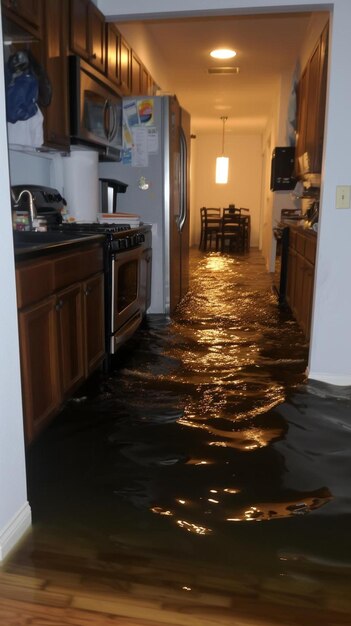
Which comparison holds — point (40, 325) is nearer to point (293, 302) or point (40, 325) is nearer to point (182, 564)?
point (182, 564)

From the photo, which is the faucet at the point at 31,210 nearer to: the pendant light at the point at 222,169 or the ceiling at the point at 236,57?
the ceiling at the point at 236,57

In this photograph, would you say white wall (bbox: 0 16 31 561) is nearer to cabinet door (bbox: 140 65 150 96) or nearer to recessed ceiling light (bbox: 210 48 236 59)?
cabinet door (bbox: 140 65 150 96)

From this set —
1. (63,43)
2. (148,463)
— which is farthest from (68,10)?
(148,463)

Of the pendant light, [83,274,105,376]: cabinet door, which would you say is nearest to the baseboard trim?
[83,274,105,376]: cabinet door

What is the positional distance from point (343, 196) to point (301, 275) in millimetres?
1298

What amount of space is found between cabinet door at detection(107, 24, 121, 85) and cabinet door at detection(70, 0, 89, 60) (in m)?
0.50

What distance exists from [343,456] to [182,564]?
90 centimetres

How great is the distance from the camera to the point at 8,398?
4.82 ft

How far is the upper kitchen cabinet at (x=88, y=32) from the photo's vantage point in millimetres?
2980

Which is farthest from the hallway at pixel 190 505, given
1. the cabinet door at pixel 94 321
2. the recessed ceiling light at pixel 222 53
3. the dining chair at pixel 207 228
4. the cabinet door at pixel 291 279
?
the dining chair at pixel 207 228

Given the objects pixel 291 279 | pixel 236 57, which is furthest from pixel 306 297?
pixel 236 57

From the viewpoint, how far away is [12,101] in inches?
99.0

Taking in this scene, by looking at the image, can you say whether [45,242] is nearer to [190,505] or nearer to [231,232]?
[190,505]

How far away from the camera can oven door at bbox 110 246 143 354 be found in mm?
3062
